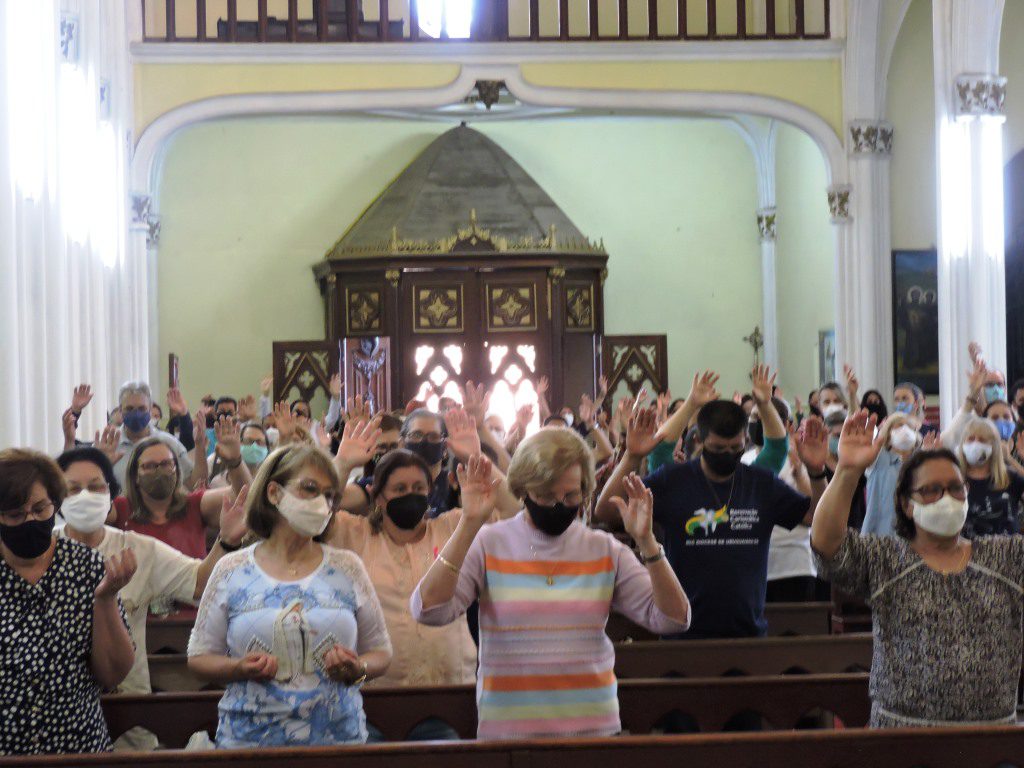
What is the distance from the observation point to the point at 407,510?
17.0 feet

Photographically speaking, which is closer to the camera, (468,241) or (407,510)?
(407,510)

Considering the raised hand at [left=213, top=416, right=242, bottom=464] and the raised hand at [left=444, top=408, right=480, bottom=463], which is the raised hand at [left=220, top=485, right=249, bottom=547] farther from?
the raised hand at [left=213, top=416, right=242, bottom=464]

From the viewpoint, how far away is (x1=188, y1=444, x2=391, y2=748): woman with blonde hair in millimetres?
4164

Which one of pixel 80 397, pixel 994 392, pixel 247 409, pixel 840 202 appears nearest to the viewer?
pixel 80 397

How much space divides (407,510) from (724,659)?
1.41 m

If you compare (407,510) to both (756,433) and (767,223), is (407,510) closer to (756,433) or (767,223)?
(756,433)

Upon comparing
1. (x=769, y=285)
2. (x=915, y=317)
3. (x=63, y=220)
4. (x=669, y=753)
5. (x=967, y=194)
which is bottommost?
(x=669, y=753)

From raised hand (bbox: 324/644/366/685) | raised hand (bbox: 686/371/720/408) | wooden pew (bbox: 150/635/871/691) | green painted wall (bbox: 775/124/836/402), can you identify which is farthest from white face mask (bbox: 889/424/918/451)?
green painted wall (bbox: 775/124/836/402)

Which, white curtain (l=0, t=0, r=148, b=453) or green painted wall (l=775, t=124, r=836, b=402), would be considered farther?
green painted wall (l=775, t=124, r=836, b=402)

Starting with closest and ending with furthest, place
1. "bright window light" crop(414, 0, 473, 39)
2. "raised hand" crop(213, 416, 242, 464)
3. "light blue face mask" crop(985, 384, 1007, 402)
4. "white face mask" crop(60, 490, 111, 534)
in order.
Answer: "white face mask" crop(60, 490, 111, 534), "raised hand" crop(213, 416, 242, 464), "light blue face mask" crop(985, 384, 1007, 402), "bright window light" crop(414, 0, 473, 39)

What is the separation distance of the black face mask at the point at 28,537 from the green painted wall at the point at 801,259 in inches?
616

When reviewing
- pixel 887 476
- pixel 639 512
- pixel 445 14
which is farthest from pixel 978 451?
pixel 445 14

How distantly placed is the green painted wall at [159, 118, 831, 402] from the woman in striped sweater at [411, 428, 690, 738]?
1720 cm

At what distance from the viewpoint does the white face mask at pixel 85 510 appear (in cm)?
509
